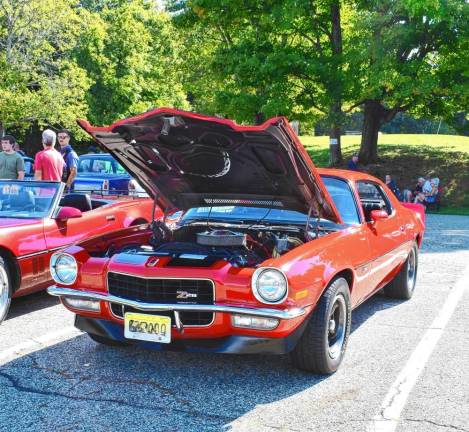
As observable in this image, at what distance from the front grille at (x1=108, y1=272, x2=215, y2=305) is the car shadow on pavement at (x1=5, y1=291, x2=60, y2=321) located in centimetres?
233

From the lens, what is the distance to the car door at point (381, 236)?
5.33 meters

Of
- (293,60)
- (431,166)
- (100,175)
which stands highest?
(293,60)

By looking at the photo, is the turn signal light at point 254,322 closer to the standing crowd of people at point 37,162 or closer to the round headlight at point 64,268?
the round headlight at point 64,268

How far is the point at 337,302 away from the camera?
441 centimetres

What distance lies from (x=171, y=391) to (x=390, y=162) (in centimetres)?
2082

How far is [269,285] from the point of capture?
3.84 m

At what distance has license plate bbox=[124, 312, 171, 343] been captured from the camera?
155 inches

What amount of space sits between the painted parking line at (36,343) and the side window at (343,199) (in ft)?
8.27

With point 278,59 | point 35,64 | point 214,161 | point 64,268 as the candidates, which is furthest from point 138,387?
point 35,64

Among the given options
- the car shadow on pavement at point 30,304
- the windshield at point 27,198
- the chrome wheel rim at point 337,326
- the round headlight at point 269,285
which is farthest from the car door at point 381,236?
the car shadow on pavement at point 30,304

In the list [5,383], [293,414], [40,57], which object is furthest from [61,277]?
[40,57]

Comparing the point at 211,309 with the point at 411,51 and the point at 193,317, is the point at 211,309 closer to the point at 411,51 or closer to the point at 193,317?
the point at 193,317

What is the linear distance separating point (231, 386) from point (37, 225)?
2.90m

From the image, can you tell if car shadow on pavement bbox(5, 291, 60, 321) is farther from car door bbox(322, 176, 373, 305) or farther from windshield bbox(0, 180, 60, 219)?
car door bbox(322, 176, 373, 305)
